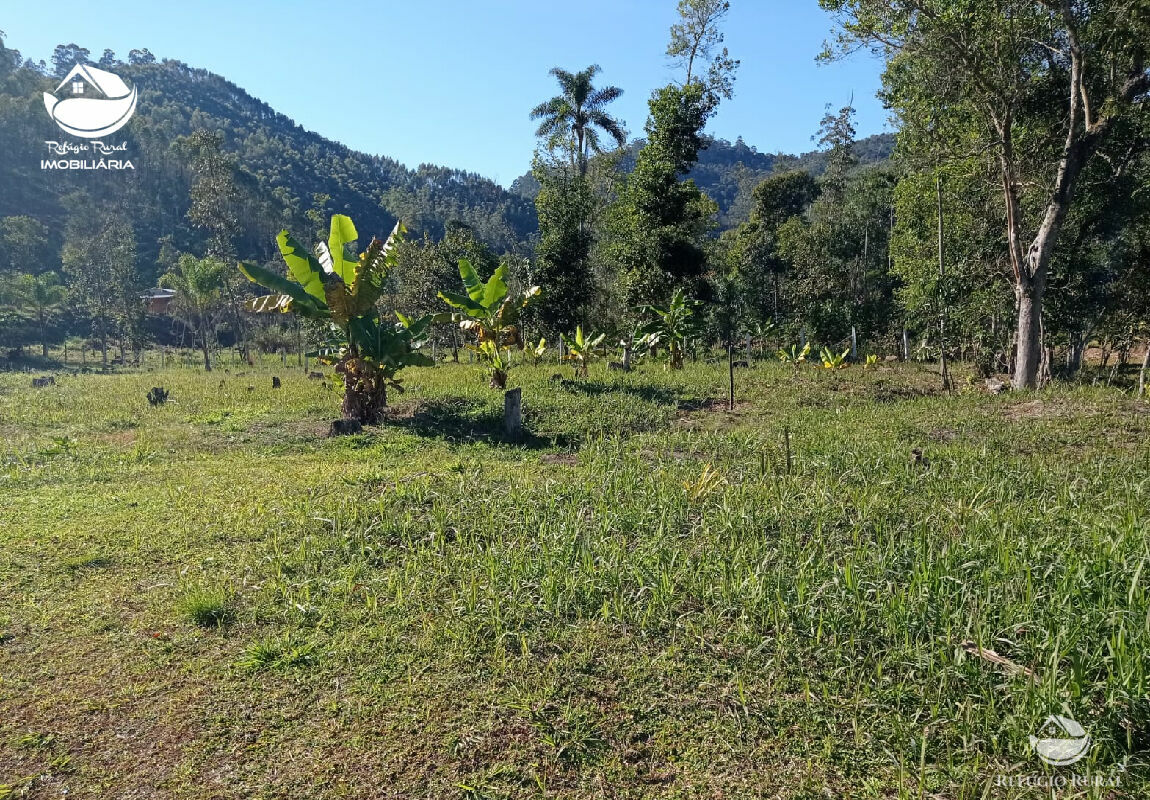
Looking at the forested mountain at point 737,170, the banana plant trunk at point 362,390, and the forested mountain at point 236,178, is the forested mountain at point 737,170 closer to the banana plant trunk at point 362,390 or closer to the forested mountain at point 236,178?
the forested mountain at point 236,178

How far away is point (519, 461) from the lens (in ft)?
25.7

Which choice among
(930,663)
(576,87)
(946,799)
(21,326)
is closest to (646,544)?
A: (930,663)

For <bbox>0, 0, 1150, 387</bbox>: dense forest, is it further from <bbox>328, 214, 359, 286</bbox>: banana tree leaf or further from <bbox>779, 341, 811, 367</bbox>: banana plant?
<bbox>328, 214, 359, 286</bbox>: banana tree leaf

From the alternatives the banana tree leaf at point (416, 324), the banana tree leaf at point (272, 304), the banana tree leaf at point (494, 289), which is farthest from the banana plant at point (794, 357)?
the banana tree leaf at point (272, 304)

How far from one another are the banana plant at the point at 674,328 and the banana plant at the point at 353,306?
7.22 meters

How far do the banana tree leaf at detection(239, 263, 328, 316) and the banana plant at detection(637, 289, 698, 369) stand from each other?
319 inches

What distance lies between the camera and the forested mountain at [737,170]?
92.3m

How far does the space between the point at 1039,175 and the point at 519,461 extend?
13.1 meters

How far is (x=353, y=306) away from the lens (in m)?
10.3

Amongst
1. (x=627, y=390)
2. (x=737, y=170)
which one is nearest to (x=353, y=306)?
(x=627, y=390)

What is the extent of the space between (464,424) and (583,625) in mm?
6493

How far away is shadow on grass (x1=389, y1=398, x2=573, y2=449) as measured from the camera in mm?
8977

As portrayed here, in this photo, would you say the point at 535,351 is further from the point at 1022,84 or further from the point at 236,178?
the point at 236,178

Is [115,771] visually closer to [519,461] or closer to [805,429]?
[519,461]
